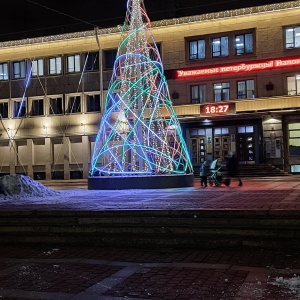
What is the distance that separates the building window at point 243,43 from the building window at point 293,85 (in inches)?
137

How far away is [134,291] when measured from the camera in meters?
5.76

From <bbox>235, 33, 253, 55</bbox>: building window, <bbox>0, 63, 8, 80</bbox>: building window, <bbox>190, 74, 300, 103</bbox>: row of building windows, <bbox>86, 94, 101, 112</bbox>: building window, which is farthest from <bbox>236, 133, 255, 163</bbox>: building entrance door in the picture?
<bbox>0, 63, 8, 80</bbox>: building window

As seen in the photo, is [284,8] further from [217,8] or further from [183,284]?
[183,284]

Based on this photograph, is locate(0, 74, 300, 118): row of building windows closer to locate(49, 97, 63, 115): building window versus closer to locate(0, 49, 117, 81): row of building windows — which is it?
locate(49, 97, 63, 115): building window

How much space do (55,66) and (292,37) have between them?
62.4ft

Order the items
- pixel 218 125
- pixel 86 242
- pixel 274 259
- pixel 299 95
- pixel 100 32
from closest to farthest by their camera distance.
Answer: pixel 274 259 → pixel 86 242 → pixel 299 95 → pixel 218 125 → pixel 100 32

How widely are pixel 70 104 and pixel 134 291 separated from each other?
3357cm

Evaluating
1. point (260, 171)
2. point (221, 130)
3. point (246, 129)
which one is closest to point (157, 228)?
point (260, 171)

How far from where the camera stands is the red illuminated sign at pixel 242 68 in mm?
30656

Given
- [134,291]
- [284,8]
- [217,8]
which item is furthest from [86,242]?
[217,8]

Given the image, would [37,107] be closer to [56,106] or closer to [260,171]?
[56,106]

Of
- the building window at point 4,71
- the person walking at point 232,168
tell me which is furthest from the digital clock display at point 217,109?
the building window at point 4,71

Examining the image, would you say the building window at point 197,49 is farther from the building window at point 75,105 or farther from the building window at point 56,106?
the building window at point 56,106

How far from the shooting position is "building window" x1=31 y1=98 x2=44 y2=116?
129 feet
